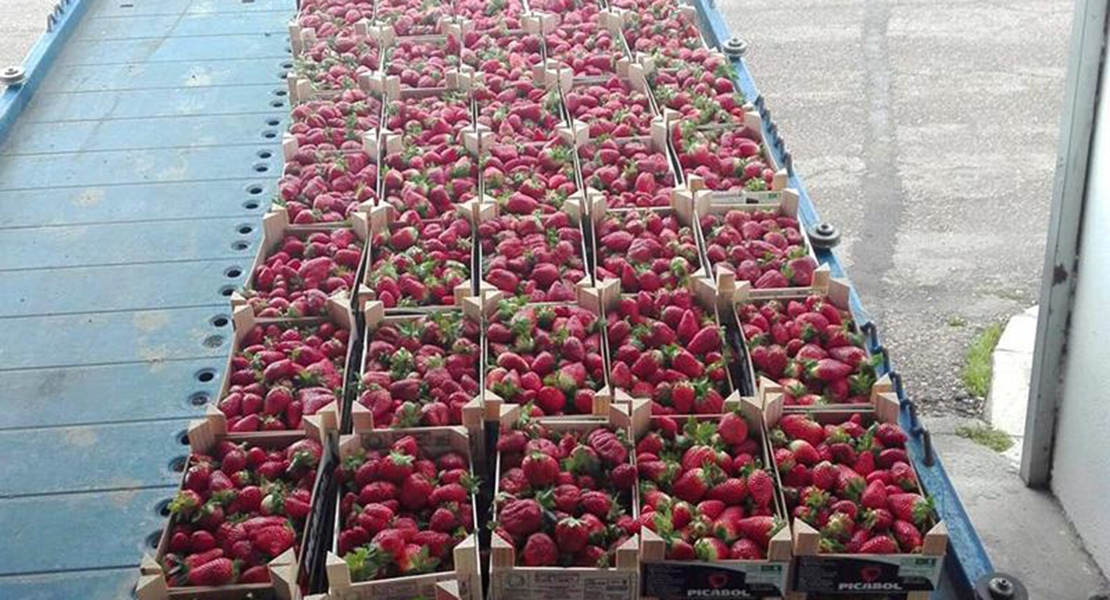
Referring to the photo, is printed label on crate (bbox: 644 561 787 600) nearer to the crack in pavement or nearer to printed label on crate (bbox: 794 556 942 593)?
printed label on crate (bbox: 794 556 942 593)

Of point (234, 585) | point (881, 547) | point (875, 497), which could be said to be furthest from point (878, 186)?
point (234, 585)

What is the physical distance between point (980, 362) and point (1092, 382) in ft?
4.48

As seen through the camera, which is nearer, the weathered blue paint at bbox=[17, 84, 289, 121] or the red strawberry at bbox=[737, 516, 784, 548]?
the red strawberry at bbox=[737, 516, 784, 548]

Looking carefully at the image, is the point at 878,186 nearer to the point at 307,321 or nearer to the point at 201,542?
the point at 307,321

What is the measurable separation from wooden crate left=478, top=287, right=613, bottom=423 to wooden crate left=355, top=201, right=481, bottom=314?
3.0 inches

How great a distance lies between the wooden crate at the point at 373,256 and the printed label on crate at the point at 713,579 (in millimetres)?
1081

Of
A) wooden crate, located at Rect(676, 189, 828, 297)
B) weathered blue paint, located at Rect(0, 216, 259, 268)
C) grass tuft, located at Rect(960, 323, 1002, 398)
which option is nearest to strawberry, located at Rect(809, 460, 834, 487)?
wooden crate, located at Rect(676, 189, 828, 297)

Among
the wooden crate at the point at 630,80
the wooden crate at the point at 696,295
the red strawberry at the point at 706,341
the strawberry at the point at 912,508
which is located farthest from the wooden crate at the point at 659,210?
the strawberry at the point at 912,508

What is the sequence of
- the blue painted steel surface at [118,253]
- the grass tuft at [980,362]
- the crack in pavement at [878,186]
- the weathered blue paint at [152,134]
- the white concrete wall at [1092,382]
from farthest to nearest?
1. the crack in pavement at [878,186]
2. the grass tuft at [980,362]
3. the weathered blue paint at [152,134]
4. the white concrete wall at [1092,382]
5. the blue painted steel surface at [118,253]

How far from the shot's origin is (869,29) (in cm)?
905

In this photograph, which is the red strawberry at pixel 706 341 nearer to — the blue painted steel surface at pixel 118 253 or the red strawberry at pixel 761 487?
the red strawberry at pixel 761 487

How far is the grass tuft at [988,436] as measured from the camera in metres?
4.77

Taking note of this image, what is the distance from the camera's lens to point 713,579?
92.8 inches

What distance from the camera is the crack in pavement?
19.6 feet
